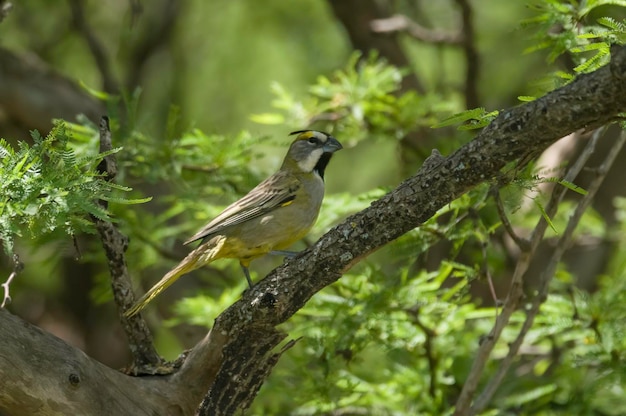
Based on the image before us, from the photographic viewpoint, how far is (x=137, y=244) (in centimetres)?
713

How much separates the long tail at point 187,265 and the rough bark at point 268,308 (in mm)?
405

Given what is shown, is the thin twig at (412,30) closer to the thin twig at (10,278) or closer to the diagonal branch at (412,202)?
the diagonal branch at (412,202)

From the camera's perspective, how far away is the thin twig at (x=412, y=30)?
8.47 meters

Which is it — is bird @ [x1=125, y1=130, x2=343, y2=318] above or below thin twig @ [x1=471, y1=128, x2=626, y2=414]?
above

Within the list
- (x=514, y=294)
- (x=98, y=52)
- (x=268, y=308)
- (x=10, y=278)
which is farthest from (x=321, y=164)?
(x=98, y=52)

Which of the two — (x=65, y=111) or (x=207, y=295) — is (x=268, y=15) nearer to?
(x=65, y=111)

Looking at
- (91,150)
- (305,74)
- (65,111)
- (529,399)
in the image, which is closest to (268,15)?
(305,74)

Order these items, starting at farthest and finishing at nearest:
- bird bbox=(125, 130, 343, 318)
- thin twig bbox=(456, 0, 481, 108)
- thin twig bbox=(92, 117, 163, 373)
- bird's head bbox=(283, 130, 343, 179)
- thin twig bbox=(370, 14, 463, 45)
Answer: thin twig bbox=(370, 14, 463, 45) < thin twig bbox=(456, 0, 481, 108) < bird's head bbox=(283, 130, 343, 179) < bird bbox=(125, 130, 343, 318) < thin twig bbox=(92, 117, 163, 373)

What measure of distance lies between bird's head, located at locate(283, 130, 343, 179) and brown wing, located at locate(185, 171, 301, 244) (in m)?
0.26

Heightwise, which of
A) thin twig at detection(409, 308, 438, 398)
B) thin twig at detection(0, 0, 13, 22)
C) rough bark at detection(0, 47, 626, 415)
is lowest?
thin twig at detection(409, 308, 438, 398)

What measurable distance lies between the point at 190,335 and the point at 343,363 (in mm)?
1985

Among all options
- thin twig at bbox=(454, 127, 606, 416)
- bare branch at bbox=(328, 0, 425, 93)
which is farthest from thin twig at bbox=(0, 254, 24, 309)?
bare branch at bbox=(328, 0, 425, 93)

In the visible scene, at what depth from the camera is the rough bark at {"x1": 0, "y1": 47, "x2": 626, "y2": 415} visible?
352cm

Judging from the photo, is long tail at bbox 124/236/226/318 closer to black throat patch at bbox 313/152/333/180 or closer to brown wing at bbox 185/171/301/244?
brown wing at bbox 185/171/301/244
